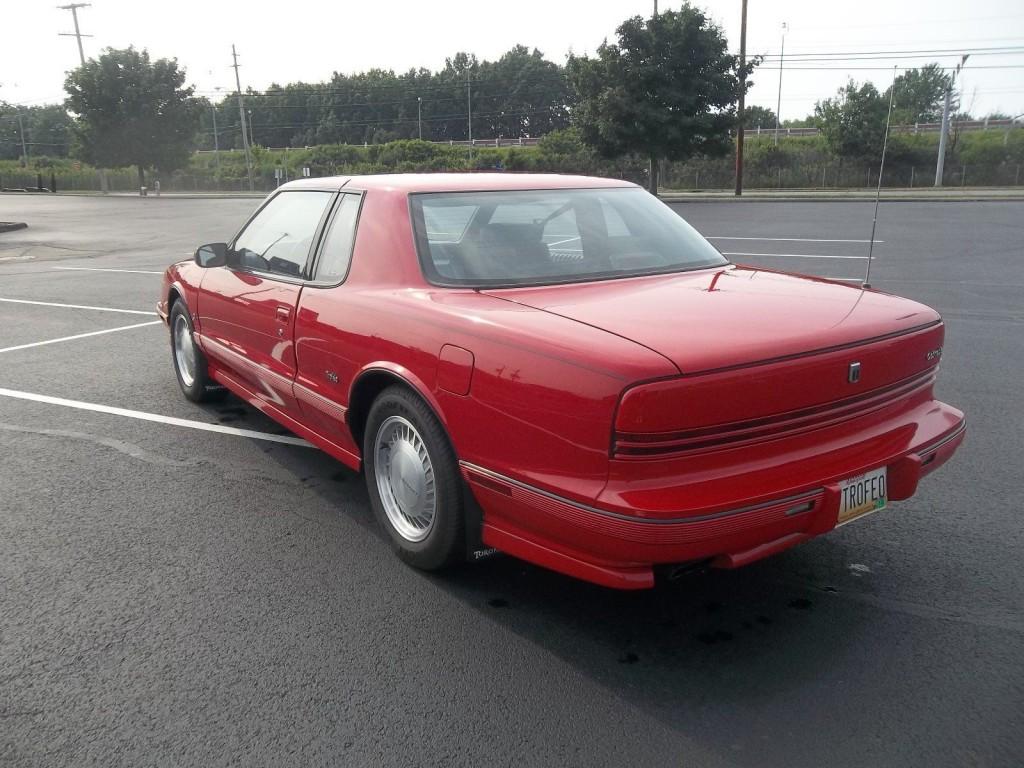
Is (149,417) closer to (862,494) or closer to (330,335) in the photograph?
(330,335)

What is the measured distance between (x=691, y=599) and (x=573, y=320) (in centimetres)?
119

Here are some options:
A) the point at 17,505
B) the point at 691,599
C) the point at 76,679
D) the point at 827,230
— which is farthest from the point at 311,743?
the point at 827,230

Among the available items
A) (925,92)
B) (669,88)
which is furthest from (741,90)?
A: (925,92)

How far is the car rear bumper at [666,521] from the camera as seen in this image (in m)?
2.50

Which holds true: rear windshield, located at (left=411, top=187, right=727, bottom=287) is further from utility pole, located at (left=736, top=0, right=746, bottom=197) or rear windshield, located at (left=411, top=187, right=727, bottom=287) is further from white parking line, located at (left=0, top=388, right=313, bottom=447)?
utility pole, located at (left=736, top=0, right=746, bottom=197)

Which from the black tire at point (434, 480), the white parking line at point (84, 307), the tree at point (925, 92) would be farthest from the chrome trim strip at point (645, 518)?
the tree at point (925, 92)

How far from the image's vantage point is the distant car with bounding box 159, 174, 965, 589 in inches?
101

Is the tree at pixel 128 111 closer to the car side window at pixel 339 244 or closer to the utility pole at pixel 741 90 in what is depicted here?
the utility pole at pixel 741 90

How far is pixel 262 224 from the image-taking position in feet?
16.1

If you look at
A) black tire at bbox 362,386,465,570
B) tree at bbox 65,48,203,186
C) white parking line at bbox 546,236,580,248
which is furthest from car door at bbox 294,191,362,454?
tree at bbox 65,48,203,186

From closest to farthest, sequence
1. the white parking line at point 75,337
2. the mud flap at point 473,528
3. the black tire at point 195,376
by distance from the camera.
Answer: the mud flap at point 473,528 < the black tire at point 195,376 < the white parking line at point 75,337

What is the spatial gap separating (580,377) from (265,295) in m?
2.35

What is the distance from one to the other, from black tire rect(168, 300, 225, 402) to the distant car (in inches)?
53.6

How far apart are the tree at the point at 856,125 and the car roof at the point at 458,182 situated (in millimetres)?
48847
